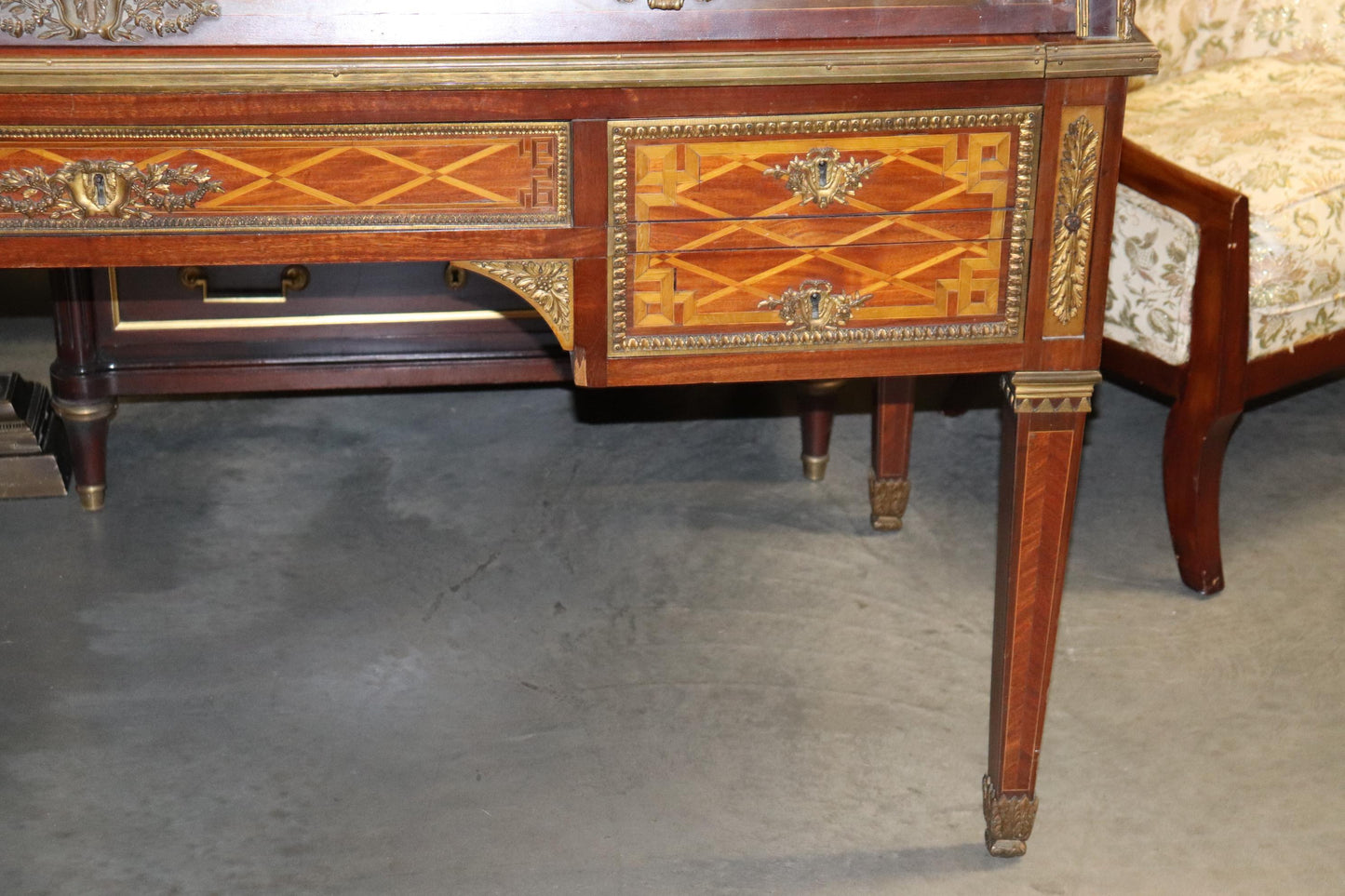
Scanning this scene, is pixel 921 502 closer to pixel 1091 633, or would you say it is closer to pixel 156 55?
pixel 1091 633

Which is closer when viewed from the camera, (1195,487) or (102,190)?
(102,190)

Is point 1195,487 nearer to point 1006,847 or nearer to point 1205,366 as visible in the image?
point 1205,366

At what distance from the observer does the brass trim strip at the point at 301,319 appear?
122 inches

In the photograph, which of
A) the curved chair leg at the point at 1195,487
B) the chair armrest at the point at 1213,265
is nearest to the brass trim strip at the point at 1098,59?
the chair armrest at the point at 1213,265

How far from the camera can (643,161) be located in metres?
1.81

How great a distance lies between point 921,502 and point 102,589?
62.8 inches

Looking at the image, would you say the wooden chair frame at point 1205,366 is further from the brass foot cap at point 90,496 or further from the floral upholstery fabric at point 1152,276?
the brass foot cap at point 90,496

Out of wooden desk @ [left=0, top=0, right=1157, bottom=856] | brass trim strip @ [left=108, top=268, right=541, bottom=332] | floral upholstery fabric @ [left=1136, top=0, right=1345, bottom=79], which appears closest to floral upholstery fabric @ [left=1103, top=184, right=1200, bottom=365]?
floral upholstery fabric @ [left=1136, top=0, right=1345, bottom=79]

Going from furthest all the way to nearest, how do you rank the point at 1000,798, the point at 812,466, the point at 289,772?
the point at 812,466 → the point at 289,772 → the point at 1000,798

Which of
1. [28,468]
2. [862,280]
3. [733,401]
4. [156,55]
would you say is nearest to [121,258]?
[156,55]

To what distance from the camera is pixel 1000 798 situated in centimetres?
222

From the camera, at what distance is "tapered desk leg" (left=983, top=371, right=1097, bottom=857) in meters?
2.00

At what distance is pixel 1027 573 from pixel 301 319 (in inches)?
65.1

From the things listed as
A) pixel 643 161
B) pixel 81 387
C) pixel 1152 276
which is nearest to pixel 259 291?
pixel 81 387
